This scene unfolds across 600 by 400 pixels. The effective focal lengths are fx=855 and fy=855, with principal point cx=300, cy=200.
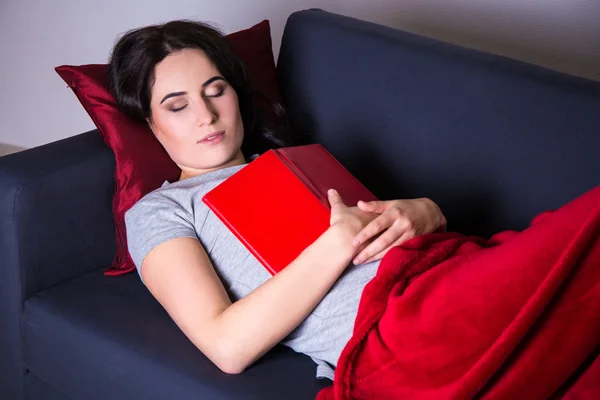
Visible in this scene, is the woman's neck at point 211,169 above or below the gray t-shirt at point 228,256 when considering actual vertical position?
above

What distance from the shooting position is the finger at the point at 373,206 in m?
1.49

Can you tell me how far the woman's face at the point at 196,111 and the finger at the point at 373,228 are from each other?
42cm

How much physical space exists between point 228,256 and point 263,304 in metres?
0.22

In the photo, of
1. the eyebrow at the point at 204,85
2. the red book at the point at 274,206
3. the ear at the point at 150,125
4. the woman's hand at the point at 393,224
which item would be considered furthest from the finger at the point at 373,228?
the ear at the point at 150,125

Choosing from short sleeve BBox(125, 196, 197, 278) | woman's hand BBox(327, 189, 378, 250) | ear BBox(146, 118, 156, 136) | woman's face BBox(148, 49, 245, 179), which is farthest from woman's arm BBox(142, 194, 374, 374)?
ear BBox(146, 118, 156, 136)

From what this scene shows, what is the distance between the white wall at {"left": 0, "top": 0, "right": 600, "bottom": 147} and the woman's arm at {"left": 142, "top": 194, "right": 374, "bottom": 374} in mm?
1047

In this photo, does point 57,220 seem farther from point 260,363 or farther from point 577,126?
point 577,126

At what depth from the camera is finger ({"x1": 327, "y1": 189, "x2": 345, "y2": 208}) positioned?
154 cm

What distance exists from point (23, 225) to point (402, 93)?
86cm

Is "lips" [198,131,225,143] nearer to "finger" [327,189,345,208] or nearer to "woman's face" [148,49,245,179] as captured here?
"woman's face" [148,49,245,179]

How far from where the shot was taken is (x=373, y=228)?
146 centimetres

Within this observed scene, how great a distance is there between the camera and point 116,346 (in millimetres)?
1602

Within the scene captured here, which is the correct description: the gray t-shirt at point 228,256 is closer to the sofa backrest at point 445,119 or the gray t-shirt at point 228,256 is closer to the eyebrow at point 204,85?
the eyebrow at point 204,85

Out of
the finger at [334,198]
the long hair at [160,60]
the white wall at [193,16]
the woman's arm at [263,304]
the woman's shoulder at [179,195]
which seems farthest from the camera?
the white wall at [193,16]
